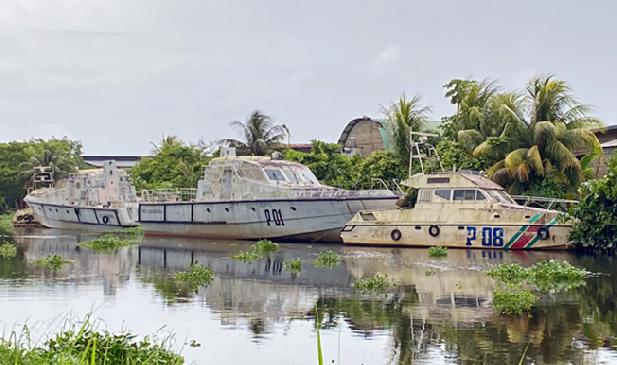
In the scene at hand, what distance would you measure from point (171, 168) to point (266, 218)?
23.8 meters

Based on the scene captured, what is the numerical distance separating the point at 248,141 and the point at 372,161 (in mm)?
10995

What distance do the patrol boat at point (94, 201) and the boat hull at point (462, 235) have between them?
16495 mm

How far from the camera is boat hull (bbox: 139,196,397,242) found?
31312 mm

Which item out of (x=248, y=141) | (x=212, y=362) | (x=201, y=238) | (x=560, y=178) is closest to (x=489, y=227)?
(x=560, y=178)

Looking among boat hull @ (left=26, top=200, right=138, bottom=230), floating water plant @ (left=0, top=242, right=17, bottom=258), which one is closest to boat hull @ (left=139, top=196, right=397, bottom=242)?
boat hull @ (left=26, top=200, right=138, bottom=230)

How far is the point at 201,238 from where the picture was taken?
36469 mm

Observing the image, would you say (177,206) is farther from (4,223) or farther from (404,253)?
(4,223)

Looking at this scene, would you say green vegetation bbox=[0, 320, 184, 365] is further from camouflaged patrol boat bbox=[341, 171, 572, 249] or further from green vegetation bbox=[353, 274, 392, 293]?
camouflaged patrol boat bbox=[341, 171, 572, 249]

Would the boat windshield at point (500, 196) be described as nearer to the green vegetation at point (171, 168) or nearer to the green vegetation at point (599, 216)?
the green vegetation at point (599, 216)

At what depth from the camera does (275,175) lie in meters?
33.9

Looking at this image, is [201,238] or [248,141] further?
[248,141]

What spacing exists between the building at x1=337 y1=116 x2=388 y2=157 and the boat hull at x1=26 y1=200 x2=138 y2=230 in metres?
17.2

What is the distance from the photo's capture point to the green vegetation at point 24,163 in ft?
195

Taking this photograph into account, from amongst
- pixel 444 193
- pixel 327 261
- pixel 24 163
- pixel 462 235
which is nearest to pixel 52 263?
pixel 327 261
